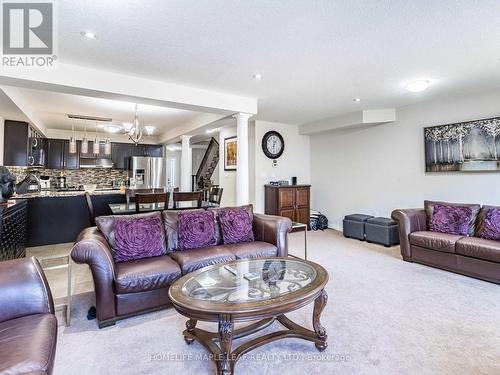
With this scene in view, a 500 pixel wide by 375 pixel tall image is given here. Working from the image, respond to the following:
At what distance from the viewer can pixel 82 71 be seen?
3.15 meters

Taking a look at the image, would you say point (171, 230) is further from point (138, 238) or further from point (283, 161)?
point (283, 161)

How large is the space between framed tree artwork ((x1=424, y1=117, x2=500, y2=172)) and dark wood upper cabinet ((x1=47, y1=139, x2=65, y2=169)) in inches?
332

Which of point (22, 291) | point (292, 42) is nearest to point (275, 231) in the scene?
point (292, 42)

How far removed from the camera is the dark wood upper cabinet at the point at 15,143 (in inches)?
184

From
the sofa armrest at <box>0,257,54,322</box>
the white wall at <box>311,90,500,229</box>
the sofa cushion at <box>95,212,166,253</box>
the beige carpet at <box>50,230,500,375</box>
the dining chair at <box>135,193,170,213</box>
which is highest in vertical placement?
the white wall at <box>311,90,500,229</box>

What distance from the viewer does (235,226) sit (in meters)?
3.34

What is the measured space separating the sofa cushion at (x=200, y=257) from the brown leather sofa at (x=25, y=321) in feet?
3.77

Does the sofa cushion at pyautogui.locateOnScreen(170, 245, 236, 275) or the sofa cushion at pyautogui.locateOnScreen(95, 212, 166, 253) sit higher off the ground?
the sofa cushion at pyautogui.locateOnScreen(95, 212, 166, 253)

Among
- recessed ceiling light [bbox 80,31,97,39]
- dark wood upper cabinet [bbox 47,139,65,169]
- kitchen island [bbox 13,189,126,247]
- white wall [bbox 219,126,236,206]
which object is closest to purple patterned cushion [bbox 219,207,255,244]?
recessed ceiling light [bbox 80,31,97,39]

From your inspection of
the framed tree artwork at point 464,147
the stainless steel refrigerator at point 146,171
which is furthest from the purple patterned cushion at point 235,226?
the stainless steel refrigerator at point 146,171

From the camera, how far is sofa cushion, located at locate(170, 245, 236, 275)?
2.62 m

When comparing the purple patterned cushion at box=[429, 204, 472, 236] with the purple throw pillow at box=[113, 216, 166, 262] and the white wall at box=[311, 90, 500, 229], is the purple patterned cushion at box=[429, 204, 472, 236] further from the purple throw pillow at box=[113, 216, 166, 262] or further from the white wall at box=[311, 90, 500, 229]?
the purple throw pillow at box=[113, 216, 166, 262]

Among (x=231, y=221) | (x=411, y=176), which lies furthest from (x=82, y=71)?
(x=411, y=176)

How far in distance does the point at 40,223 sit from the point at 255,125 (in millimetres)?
4528
